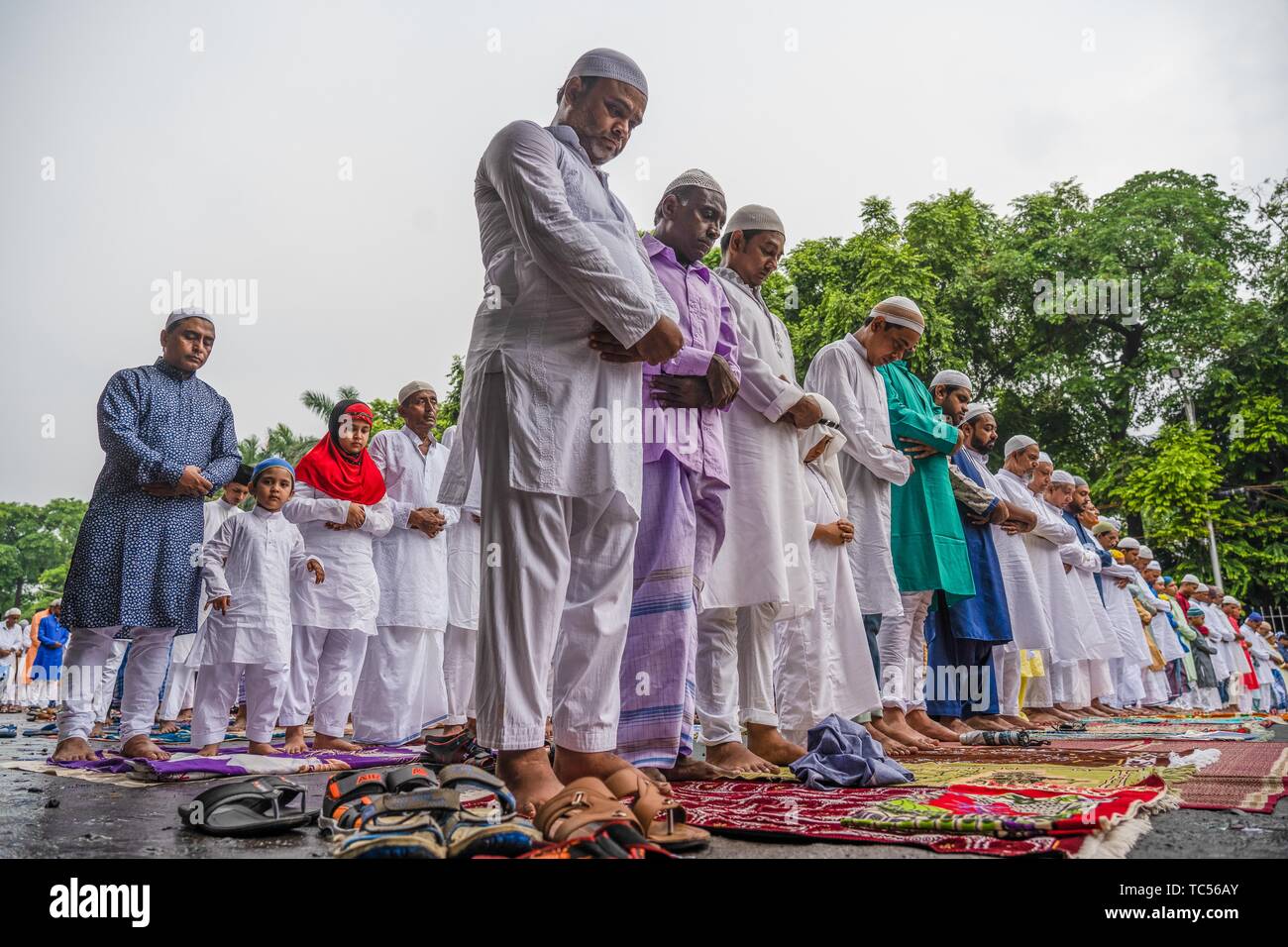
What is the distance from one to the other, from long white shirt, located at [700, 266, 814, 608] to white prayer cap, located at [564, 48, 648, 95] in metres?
1.42

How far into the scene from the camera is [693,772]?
371cm

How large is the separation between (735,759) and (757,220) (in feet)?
8.38

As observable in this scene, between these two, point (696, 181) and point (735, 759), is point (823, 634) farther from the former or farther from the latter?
point (696, 181)

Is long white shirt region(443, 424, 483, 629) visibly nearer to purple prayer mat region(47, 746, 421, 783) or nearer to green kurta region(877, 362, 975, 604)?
purple prayer mat region(47, 746, 421, 783)

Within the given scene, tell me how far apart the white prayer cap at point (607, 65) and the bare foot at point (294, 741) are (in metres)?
4.19

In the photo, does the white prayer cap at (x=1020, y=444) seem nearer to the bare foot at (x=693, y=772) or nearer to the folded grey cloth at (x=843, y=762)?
the folded grey cloth at (x=843, y=762)

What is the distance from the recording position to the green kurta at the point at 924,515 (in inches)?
230

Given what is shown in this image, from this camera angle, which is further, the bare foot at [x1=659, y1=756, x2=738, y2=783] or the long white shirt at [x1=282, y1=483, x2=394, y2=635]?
the long white shirt at [x1=282, y1=483, x2=394, y2=635]

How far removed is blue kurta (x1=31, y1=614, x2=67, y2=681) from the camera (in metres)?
14.7

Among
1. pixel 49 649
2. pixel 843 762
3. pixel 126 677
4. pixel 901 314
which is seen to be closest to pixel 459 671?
pixel 126 677

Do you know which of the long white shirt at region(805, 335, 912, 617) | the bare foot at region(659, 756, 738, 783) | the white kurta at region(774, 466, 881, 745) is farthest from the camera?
the long white shirt at region(805, 335, 912, 617)

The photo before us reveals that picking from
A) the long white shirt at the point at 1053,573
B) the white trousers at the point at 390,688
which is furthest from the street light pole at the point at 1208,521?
the white trousers at the point at 390,688

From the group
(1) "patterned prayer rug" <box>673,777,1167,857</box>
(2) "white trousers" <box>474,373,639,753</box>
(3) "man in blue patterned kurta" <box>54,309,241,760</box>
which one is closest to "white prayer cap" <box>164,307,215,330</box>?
(3) "man in blue patterned kurta" <box>54,309,241,760</box>
